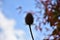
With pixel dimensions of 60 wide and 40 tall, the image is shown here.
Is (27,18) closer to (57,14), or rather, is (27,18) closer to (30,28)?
(30,28)

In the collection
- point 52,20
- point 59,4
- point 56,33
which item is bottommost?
point 56,33

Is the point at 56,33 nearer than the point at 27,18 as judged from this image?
Yes

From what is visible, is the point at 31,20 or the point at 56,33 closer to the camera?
the point at 56,33

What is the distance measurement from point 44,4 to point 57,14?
561 mm

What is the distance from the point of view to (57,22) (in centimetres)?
575

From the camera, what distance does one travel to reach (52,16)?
577cm

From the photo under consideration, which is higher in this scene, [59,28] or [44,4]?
[44,4]

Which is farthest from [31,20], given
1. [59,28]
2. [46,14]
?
[59,28]

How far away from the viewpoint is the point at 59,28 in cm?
567

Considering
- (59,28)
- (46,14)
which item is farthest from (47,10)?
(59,28)

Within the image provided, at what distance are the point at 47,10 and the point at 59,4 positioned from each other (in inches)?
15.8

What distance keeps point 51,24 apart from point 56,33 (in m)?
0.37

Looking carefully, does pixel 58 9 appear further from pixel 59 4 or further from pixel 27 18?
pixel 27 18

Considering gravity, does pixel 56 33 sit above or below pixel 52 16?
below
